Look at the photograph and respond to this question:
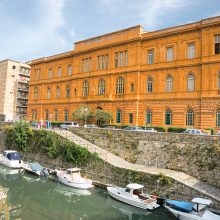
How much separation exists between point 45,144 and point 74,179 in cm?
943

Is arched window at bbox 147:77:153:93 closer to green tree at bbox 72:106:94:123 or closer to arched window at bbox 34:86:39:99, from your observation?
green tree at bbox 72:106:94:123

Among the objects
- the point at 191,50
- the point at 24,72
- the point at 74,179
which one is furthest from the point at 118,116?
the point at 24,72

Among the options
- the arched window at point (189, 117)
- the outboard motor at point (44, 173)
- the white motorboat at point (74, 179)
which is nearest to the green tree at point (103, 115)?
the arched window at point (189, 117)

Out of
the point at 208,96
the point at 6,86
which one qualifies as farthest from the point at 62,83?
the point at 208,96

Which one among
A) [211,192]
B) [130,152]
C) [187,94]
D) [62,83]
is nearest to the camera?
[211,192]

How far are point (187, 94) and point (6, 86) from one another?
51369 mm

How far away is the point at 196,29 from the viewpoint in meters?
38.2

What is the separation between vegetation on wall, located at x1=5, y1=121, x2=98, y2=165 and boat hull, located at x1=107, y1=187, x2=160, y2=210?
5249 mm

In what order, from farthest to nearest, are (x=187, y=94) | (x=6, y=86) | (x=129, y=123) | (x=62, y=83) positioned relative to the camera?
(x=6, y=86)
(x=62, y=83)
(x=129, y=123)
(x=187, y=94)

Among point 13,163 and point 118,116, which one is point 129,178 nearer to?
point 13,163

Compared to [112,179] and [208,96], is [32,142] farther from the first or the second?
[208,96]

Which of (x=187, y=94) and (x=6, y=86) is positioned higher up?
(x=6, y=86)

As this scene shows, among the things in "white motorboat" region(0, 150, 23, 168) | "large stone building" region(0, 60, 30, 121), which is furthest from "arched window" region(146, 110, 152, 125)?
"large stone building" region(0, 60, 30, 121)

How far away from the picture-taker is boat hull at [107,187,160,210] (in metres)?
21.1
